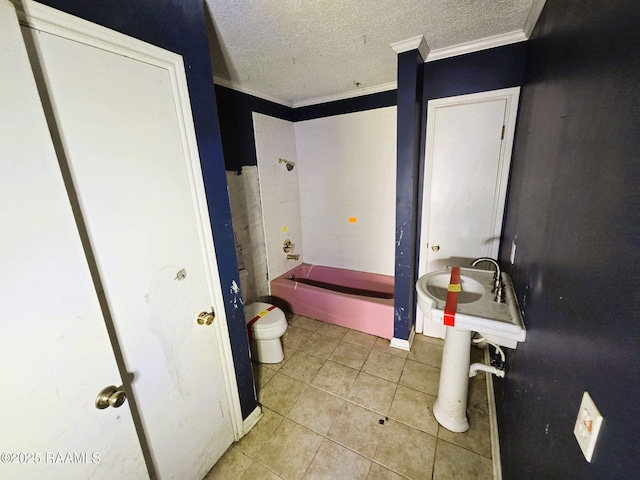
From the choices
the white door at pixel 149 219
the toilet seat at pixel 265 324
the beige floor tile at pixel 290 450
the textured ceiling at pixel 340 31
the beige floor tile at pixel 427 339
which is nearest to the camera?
the white door at pixel 149 219

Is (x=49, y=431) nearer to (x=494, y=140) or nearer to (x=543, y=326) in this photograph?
(x=543, y=326)

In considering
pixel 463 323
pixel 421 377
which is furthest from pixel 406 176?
pixel 421 377

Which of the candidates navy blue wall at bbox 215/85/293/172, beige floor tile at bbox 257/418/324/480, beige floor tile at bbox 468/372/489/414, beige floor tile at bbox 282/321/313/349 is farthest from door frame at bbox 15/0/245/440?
beige floor tile at bbox 468/372/489/414

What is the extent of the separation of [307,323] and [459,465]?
1.74 metres

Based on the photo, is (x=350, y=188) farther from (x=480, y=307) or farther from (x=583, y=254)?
(x=583, y=254)

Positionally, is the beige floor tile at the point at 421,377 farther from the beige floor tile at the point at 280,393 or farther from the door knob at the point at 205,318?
the door knob at the point at 205,318

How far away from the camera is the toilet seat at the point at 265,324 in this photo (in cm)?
218

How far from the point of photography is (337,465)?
1466 mm

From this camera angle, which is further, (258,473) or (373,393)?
(373,393)

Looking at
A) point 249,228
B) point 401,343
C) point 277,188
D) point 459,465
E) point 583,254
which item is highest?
point 277,188

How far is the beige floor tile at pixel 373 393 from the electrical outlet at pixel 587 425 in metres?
1.44

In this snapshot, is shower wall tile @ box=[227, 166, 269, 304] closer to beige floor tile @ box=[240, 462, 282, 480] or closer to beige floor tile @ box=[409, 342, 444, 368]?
beige floor tile @ box=[240, 462, 282, 480]

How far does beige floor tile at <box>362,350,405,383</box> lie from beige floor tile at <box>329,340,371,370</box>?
0.17ft

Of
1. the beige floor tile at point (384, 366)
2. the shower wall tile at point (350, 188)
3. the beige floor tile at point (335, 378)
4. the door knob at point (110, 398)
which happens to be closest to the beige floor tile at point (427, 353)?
the beige floor tile at point (384, 366)
